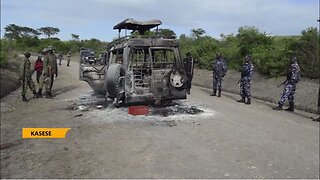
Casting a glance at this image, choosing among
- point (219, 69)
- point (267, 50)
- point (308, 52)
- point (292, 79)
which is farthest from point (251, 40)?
point (292, 79)

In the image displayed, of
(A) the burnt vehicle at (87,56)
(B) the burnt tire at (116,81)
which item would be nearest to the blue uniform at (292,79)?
(B) the burnt tire at (116,81)

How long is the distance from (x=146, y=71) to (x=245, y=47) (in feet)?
45.6

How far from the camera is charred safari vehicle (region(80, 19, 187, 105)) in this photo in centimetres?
1003

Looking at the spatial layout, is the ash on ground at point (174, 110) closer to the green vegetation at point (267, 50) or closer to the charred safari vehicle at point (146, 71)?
the charred safari vehicle at point (146, 71)

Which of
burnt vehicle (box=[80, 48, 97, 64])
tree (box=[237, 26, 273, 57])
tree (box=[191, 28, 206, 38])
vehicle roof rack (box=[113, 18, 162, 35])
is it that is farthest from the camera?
tree (box=[191, 28, 206, 38])

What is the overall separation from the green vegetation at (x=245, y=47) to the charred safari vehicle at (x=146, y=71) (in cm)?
209

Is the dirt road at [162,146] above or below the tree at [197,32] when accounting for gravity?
below

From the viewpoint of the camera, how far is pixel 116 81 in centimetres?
974

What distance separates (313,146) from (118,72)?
4.87m

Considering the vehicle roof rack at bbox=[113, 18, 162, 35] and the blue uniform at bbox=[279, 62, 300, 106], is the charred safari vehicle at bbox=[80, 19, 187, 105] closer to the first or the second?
the vehicle roof rack at bbox=[113, 18, 162, 35]

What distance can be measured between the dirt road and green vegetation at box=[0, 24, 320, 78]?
384 cm

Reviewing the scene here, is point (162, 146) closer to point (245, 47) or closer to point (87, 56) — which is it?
point (87, 56)

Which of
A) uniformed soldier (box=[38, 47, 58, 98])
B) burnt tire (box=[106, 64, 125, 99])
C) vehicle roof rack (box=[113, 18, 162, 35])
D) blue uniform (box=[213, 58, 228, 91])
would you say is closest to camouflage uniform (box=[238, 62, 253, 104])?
blue uniform (box=[213, 58, 228, 91])

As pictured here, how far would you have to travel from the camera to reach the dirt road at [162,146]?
19.1 ft
